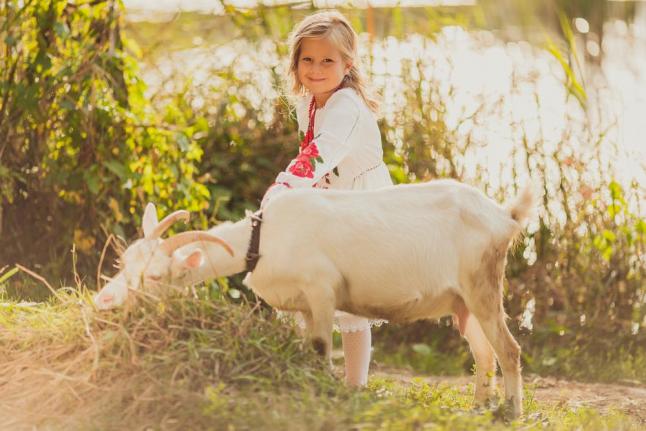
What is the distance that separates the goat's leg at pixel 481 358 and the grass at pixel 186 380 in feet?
0.97

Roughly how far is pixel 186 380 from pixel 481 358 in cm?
161

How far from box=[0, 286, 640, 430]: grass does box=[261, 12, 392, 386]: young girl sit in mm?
555

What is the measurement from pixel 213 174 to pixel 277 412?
4.13m

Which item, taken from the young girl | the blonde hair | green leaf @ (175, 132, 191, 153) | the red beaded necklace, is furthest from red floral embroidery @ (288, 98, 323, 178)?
green leaf @ (175, 132, 191, 153)

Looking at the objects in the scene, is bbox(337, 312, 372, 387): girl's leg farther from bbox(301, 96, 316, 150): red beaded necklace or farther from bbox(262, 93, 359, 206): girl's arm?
bbox(301, 96, 316, 150): red beaded necklace

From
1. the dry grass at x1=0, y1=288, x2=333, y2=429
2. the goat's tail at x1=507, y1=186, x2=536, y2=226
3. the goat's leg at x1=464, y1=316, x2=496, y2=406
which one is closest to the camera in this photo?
the dry grass at x1=0, y1=288, x2=333, y2=429

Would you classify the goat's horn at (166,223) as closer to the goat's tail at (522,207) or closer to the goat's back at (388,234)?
the goat's back at (388,234)

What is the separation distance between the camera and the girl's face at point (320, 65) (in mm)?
5590

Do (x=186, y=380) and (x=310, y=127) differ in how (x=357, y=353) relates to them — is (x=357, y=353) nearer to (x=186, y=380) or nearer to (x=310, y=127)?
(x=310, y=127)

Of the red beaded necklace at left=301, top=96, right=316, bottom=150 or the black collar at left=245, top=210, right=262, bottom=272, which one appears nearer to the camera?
the black collar at left=245, top=210, right=262, bottom=272

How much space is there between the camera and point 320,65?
5.59 metres

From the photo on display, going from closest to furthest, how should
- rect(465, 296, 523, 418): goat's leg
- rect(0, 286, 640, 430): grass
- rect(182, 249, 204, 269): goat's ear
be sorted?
1. rect(0, 286, 640, 430): grass
2. rect(182, 249, 204, 269): goat's ear
3. rect(465, 296, 523, 418): goat's leg

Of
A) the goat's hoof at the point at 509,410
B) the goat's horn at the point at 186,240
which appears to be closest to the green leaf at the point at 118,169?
the goat's horn at the point at 186,240

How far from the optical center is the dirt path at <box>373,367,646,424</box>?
637 centimetres
